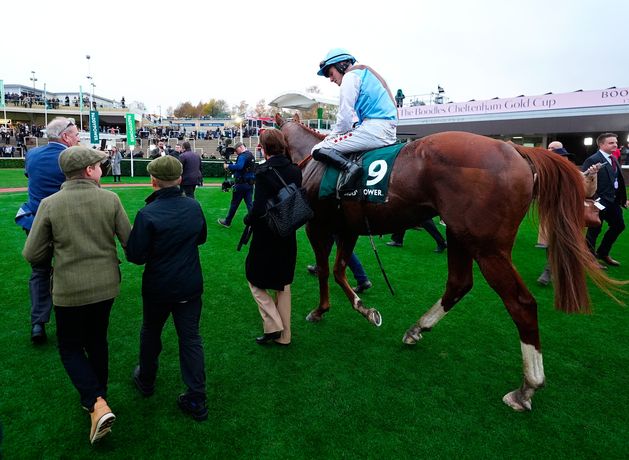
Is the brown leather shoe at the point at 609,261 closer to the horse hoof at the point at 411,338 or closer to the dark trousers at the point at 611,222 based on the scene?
the dark trousers at the point at 611,222

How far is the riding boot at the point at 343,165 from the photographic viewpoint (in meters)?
3.27

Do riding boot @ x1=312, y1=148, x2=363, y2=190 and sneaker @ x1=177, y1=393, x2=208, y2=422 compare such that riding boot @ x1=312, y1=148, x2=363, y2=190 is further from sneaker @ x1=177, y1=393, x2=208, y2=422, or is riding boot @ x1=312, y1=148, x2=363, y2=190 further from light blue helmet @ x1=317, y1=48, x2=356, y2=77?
sneaker @ x1=177, y1=393, x2=208, y2=422

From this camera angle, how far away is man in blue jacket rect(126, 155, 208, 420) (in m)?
2.38

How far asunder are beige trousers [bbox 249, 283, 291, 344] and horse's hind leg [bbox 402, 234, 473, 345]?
1073mm

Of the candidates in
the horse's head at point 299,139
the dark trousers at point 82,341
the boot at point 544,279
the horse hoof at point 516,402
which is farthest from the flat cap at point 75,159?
the boot at point 544,279

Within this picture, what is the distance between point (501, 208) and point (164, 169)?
219 centimetres

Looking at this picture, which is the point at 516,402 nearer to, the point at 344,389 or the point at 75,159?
the point at 344,389

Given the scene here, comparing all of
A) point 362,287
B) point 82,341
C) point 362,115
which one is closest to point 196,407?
point 82,341

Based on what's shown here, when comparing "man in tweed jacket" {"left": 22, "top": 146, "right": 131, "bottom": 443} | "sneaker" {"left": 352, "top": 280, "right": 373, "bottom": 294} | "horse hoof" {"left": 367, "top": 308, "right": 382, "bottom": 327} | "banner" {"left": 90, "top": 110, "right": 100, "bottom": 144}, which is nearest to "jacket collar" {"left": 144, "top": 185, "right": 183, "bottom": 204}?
"man in tweed jacket" {"left": 22, "top": 146, "right": 131, "bottom": 443}

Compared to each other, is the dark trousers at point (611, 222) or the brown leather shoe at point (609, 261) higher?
the dark trousers at point (611, 222)

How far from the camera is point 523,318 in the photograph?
276 centimetres

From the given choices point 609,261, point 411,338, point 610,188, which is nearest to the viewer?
point 411,338

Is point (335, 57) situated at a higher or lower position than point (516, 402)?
higher

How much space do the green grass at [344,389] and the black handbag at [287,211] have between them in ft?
3.66
